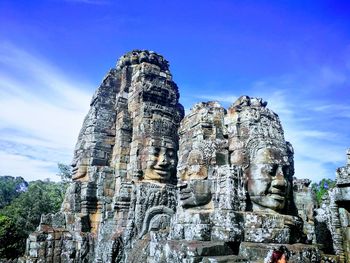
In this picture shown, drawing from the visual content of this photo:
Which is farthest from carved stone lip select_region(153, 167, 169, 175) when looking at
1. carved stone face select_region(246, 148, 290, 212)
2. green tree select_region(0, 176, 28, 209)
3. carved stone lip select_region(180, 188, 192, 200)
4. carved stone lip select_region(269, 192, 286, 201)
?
green tree select_region(0, 176, 28, 209)

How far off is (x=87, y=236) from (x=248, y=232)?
650 centimetres

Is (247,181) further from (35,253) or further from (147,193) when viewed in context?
(35,253)

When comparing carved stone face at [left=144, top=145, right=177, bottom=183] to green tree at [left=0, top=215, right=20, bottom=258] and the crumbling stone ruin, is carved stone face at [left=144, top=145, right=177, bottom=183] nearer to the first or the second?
the crumbling stone ruin

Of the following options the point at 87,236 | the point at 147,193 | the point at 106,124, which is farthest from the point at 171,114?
the point at 87,236

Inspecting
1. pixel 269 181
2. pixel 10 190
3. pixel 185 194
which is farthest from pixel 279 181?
pixel 10 190

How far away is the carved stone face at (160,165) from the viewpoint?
31.6ft

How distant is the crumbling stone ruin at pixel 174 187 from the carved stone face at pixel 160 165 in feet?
0.10

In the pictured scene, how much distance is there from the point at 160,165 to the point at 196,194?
4.82 meters

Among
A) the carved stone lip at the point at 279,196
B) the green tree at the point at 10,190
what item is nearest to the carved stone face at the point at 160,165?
the carved stone lip at the point at 279,196

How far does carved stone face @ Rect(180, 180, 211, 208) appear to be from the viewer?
486 centimetres

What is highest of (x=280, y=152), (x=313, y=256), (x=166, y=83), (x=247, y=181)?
(x=166, y=83)

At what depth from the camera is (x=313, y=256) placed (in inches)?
156

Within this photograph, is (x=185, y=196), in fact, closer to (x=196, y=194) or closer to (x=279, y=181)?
(x=196, y=194)

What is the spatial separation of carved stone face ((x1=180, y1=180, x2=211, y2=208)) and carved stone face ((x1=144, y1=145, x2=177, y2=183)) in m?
A: 4.65
